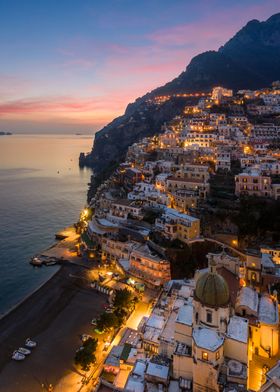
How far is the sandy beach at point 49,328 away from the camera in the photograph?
3147 cm

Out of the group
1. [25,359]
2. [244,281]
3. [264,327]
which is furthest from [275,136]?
[25,359]

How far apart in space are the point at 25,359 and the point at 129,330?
11330mm

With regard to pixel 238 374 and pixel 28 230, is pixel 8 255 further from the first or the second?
pixel 238 374

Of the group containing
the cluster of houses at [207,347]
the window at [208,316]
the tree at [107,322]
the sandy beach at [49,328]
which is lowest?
the sandy beach at [49,328]

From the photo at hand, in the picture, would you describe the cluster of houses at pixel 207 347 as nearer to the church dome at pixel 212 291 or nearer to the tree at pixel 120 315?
the church dome at pixel 212 291

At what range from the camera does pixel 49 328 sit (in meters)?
38.9

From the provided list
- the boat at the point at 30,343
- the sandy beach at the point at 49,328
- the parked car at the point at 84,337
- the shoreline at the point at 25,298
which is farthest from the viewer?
the shoreline at the point at 25,298

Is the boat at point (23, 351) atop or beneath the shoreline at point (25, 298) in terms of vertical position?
atop

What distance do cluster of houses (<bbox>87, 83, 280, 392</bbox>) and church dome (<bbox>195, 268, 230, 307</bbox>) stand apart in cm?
8

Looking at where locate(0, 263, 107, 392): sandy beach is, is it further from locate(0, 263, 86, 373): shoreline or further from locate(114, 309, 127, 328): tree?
locate(114, 309, 127, 328): tree

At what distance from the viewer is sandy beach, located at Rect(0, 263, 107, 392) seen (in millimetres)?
31469

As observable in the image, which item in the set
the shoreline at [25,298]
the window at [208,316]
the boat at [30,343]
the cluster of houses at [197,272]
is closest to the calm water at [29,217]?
the shoreline at [25,298]

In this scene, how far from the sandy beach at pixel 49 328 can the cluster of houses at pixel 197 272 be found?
20.6ft

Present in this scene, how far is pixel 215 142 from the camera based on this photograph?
7994 cm
